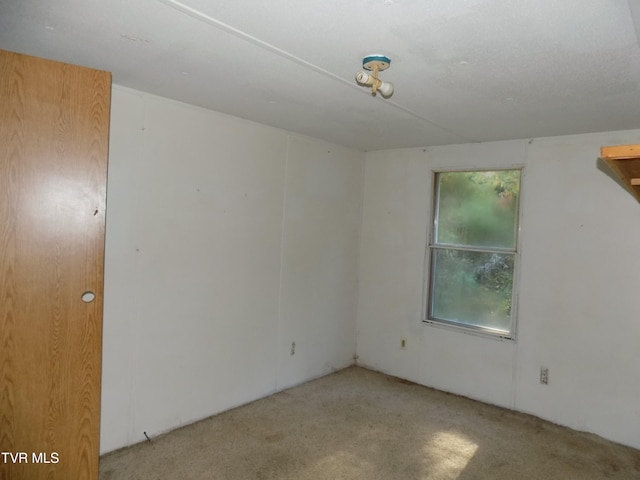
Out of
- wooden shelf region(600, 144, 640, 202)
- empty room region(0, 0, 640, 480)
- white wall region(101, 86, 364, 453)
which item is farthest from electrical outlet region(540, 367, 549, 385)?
wooden shelf region(600, 144, 640, 202)

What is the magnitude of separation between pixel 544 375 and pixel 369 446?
1.56 meters

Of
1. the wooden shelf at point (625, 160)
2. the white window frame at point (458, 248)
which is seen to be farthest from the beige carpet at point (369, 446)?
the wooden shelf at point (625, 160)

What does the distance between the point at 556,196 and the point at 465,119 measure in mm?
1043

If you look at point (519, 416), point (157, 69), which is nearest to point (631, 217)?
point (519, 416)

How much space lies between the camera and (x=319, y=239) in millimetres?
4008

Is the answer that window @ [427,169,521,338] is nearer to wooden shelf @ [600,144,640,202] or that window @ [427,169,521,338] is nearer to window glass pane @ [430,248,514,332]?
window glass pane @ [430,248,514,332]

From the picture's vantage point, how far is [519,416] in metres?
3.38

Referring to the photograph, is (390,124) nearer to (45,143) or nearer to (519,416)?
(45,143)

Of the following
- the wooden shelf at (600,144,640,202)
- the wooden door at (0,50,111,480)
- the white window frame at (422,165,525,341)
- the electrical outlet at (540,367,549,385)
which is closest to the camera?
the wooden shelf at (600,144,640,202)

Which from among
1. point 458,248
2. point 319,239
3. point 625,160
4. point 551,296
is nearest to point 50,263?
point 625,160

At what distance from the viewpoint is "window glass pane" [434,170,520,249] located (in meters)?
3.60

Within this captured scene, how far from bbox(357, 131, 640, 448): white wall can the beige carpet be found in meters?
0.23

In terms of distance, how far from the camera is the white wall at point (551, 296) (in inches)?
120

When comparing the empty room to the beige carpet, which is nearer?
the empty room
